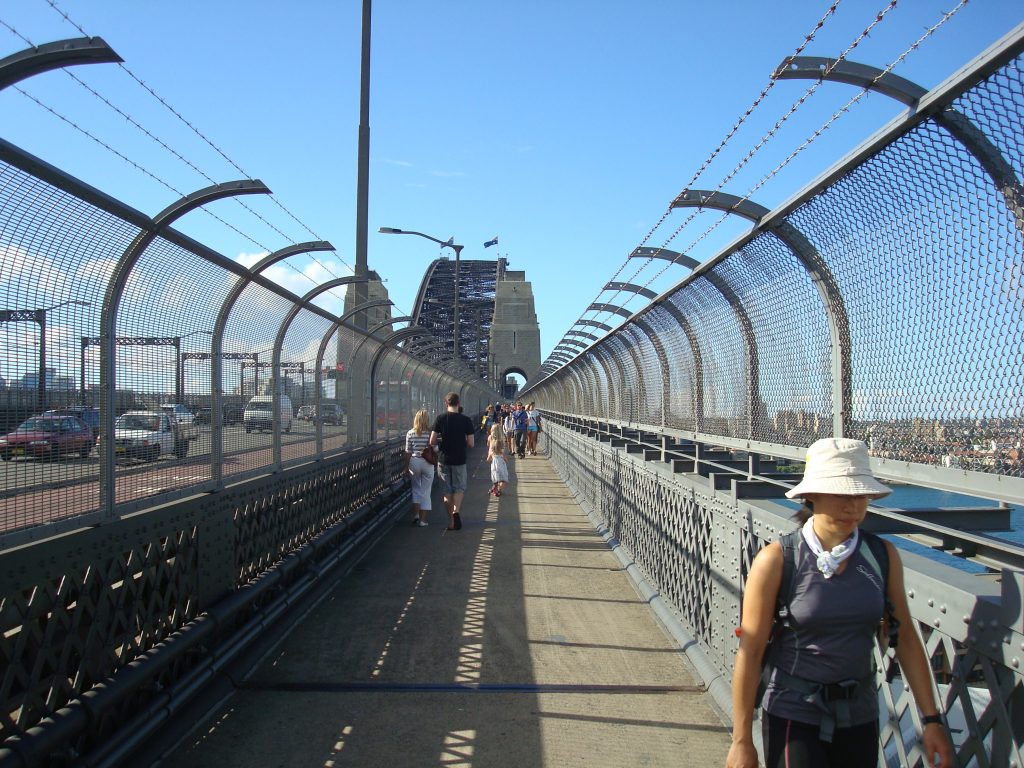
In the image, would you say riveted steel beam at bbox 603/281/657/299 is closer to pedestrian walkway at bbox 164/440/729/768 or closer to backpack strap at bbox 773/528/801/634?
pedestrian walkway at bbox 164/440/729/768

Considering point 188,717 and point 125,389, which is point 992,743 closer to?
point 188,717

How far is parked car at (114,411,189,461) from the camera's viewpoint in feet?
13.7

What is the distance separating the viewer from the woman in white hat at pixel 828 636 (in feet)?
7.75

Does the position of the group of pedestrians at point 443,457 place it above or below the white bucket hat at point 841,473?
below

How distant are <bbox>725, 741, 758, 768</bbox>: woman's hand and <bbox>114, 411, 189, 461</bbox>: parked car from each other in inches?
122

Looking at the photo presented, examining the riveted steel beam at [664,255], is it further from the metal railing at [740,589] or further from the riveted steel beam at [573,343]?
the riveted steel beam at [573,343]

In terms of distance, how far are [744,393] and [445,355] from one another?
1448 centimetres

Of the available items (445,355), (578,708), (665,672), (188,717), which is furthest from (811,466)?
(445,355)

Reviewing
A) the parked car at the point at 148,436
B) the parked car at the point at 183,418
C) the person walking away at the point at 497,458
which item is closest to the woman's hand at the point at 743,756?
the parked car at the point at 148,436

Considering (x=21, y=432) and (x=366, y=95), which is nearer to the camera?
(x=21, y=432)

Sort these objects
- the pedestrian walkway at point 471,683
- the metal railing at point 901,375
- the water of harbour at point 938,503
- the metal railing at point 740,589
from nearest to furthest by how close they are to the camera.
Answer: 1. the metal railing at point 740,589
2. the metal railing at point 901,375
3. the pedestrian walkway at point 471,683
4. the water of harbour at point 938,503

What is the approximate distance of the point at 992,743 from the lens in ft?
7.11

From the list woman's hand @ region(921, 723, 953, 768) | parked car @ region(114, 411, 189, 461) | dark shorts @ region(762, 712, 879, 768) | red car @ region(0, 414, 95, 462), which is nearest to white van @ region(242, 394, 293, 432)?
parked car @ region(114, 411, 189, 461)

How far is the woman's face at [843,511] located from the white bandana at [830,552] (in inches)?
→ 1.3
